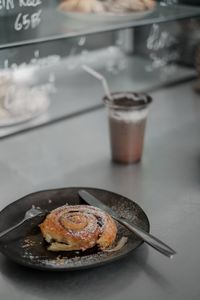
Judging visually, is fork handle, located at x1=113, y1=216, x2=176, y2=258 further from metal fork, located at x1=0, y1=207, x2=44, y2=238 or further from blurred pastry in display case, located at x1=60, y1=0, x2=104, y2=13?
blurred pastry in display case, located at x1=60, y1=0, x2=104, y2=13

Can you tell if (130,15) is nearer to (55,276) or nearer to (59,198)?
(59,198)

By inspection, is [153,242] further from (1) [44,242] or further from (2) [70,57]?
(2) [70,57]

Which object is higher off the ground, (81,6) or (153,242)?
(81,6)

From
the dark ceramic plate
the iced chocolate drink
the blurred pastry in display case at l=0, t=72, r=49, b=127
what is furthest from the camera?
the blurred pastry in display case at l=0, t=72, r=49, b=127

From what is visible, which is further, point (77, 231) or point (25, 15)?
point (25, 15)

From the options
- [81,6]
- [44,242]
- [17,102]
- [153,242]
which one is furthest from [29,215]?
[81,6]

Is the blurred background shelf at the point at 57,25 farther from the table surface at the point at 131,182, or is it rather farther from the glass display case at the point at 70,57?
the table surface at the point at 131,182

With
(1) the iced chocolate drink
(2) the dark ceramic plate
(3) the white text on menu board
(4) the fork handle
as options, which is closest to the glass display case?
(3) the white text on menu board
